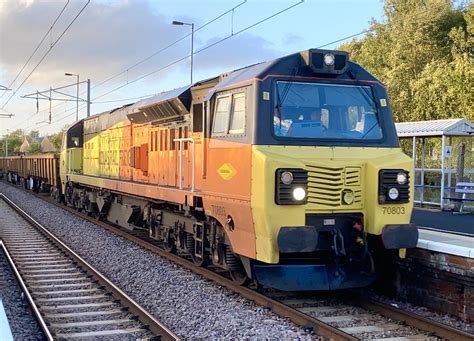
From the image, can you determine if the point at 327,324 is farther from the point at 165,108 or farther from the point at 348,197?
the point at 165,108

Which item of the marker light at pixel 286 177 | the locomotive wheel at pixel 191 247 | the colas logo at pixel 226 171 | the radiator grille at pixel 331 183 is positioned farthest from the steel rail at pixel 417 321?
the locomotive wheel at pixel 191 247

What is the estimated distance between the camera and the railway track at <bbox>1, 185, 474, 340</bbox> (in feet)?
20.7

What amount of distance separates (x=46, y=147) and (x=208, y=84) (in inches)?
2766

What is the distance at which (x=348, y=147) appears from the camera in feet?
25.1

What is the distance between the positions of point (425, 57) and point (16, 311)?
31154mm

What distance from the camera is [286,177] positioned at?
695 cm

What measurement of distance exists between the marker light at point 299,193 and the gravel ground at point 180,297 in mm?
1497

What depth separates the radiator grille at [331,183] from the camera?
722cm

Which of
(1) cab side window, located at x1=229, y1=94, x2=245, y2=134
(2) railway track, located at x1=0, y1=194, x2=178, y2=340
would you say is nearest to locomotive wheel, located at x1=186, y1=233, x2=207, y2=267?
(2) railway track, located at x1=0, y1=194, x2=178, y2=340

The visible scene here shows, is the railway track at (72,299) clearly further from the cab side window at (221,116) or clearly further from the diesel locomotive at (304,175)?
the cab side window at (221,116)

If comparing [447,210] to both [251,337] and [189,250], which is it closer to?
[189,250]

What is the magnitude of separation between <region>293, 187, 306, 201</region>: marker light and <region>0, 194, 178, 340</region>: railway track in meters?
2.17

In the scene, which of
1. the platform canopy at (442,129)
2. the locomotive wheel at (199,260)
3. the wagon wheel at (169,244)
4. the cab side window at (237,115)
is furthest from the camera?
the platform canopy at (442,129)

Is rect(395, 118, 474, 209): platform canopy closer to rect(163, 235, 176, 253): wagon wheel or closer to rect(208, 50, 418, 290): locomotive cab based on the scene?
rect(163, 235, 176, 253): wagon wheel
